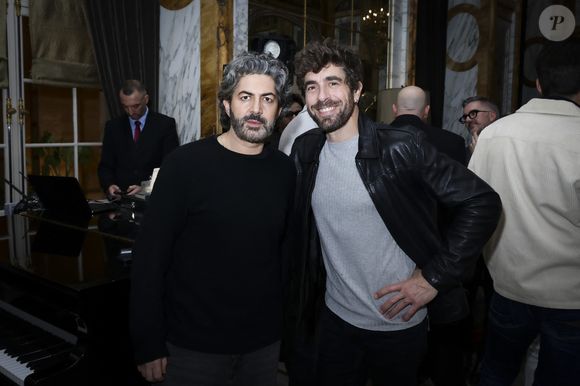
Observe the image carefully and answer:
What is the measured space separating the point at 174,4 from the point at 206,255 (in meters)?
3.60

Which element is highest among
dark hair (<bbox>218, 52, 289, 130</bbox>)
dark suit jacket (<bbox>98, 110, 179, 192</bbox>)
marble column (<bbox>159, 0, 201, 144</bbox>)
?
marble column (<bbox>159, 0, 201, 144</bbox>)

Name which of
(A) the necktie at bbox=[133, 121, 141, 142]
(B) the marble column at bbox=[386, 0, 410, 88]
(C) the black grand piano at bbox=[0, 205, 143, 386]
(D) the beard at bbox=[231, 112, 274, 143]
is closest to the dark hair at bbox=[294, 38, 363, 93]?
(D) the beard at bbox=[231, 112, 274, 143]

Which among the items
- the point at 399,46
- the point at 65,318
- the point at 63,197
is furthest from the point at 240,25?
the point at 65,318

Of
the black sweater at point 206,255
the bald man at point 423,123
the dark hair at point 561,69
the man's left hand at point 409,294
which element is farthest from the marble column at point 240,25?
the man's left hand at point 409,294

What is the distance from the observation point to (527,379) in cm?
228

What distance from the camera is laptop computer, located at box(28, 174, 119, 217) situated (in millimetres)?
2619

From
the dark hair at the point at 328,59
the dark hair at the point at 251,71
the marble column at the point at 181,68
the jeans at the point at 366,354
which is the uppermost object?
the marble column at the point at 181,68

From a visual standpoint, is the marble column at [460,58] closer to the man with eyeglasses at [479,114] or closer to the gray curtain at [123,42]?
the man with eyeglasses at [479,114]

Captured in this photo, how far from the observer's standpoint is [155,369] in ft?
4.47

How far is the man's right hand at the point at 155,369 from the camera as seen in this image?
1.36m

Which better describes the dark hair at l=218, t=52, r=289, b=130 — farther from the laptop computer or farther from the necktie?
the necktie

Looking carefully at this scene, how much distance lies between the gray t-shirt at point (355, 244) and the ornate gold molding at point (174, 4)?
3.25m

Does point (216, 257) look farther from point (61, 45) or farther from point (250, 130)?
point (61, 45)

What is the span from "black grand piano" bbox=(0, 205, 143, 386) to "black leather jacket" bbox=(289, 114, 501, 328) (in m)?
0.60
